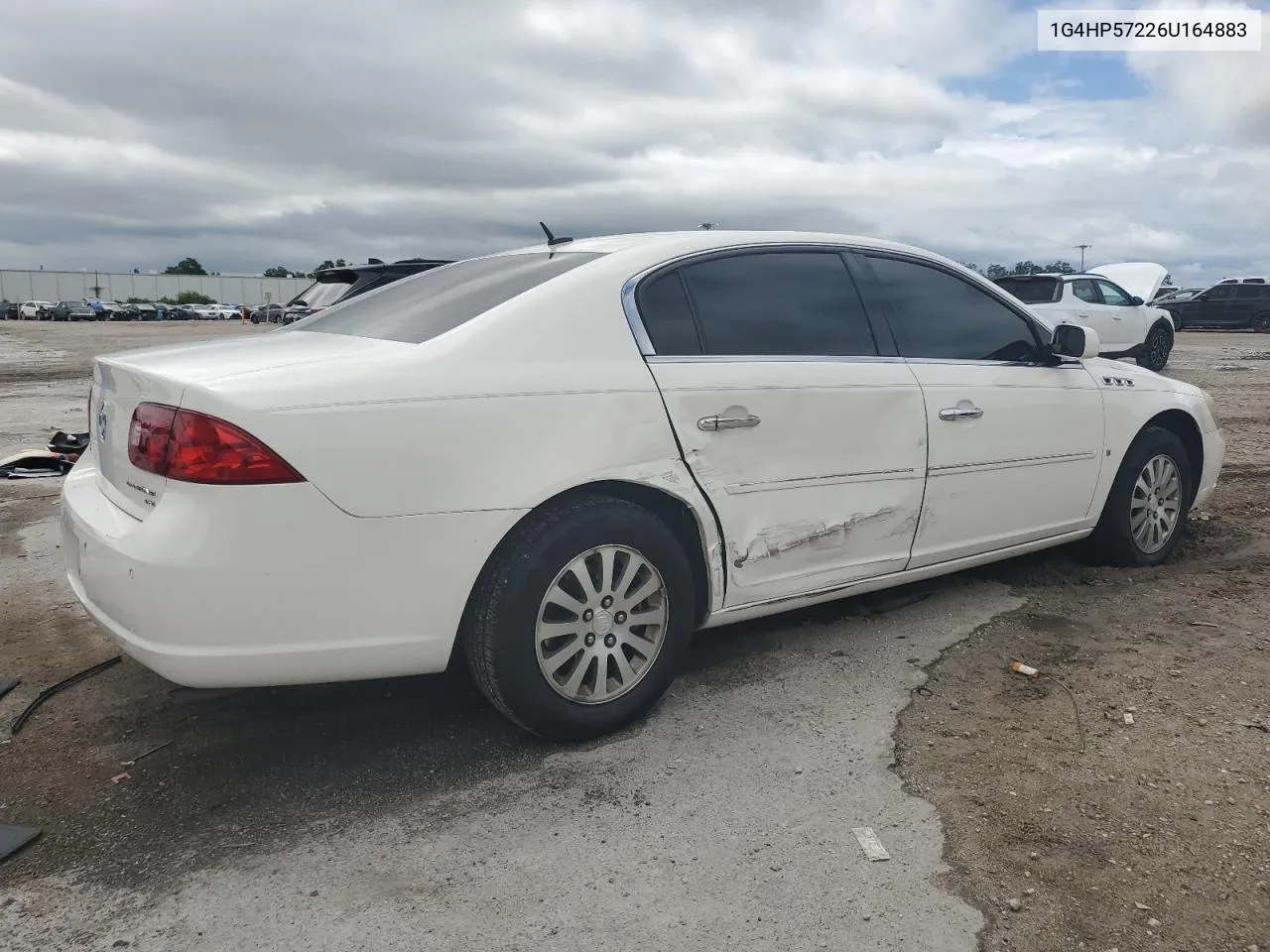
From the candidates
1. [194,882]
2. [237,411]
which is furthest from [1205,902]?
[237,411]

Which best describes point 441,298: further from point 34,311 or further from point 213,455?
point 34,311

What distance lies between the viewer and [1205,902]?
2.28m

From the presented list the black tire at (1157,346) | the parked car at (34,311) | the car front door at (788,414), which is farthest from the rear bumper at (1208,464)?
the parked car at (34,311)

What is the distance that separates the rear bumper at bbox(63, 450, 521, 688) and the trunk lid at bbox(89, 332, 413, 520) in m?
0.10

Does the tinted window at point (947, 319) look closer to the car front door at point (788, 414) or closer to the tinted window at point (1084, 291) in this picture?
the car front door at point (788, 414)

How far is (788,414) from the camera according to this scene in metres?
3.39

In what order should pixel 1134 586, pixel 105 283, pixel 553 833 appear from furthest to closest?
pixel 105 283 → pixel 1134 586 → pixel 553 833

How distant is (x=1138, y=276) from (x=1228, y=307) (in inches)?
423

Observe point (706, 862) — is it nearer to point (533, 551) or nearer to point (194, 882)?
point (533, 551)

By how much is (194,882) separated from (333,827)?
14.1 inches

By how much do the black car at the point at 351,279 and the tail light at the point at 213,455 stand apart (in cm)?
697

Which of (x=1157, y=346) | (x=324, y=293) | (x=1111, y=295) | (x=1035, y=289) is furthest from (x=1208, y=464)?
(x=1157, y=346)

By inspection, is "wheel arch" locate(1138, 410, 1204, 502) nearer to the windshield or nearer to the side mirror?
the side mirror

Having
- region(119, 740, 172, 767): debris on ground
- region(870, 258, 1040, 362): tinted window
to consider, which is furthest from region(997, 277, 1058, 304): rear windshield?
region(119, 740, 172, 767): debris on ground
